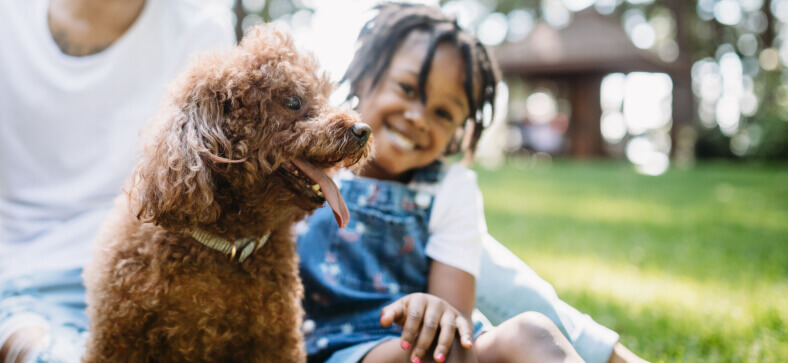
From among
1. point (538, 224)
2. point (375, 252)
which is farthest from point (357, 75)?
point (538, 224)

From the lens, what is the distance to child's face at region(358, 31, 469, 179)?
99.2 inches

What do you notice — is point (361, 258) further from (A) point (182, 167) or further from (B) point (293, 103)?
(A) point (182, 167)

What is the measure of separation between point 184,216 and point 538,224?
195 inches

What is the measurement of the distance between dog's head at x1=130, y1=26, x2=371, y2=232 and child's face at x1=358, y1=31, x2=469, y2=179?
722 mm

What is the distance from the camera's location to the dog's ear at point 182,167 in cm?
159

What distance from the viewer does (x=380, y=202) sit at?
2494mm

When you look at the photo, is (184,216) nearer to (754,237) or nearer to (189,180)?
(189,180)

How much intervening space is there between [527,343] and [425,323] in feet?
1.06

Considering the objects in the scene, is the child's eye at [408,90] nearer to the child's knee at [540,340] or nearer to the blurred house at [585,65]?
the child's knee at [540,340]

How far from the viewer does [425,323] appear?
1778 mm

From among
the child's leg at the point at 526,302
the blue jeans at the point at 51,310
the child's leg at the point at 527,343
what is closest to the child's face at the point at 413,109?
the child's leg at the point at 526,302

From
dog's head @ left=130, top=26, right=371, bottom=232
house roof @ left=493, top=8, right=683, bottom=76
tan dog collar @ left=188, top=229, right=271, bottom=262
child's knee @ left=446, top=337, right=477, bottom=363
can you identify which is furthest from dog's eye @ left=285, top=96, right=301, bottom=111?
house roof @ left=493, top=8, right=683, bottom=76

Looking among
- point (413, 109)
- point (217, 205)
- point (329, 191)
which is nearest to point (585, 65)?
point (413, 109)

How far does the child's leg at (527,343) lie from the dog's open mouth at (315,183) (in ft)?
2.15
